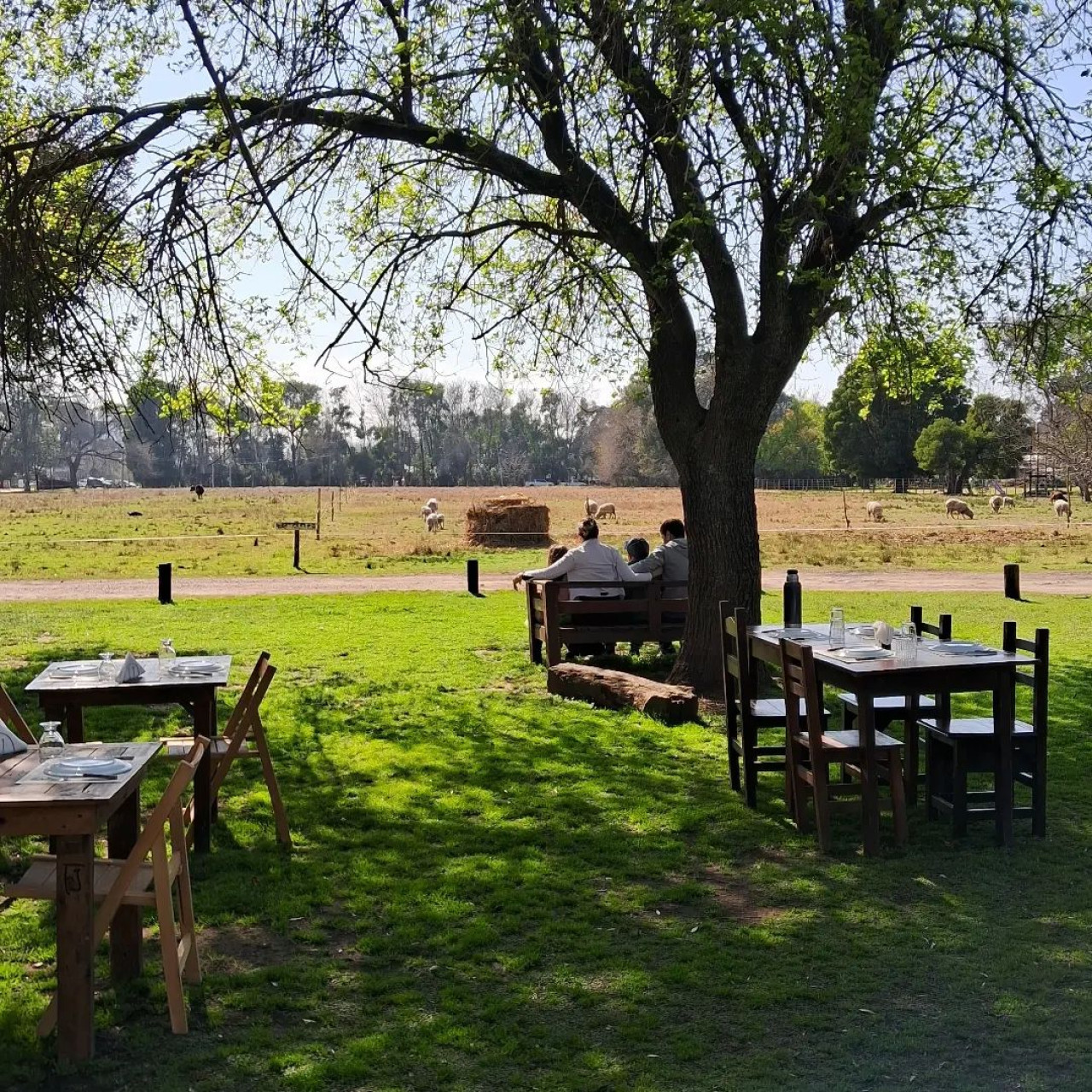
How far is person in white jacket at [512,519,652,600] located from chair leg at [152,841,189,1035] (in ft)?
26.5

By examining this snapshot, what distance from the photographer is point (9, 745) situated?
500 centimetres

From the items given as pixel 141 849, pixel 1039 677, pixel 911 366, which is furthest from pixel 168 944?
pixel 911 366

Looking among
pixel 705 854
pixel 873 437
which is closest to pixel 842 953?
pixel 705 854

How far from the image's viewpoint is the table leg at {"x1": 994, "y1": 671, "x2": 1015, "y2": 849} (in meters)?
6.68

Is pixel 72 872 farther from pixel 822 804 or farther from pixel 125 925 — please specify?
pixel 822 804

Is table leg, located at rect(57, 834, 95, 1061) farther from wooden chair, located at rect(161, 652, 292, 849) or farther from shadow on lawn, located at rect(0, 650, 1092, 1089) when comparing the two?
wooden chair, located at rect(161, 652, 292, 849)

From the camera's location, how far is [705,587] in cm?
1113

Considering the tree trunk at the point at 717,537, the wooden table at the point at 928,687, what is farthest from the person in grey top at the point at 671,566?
the wooden table at the point at 928,687

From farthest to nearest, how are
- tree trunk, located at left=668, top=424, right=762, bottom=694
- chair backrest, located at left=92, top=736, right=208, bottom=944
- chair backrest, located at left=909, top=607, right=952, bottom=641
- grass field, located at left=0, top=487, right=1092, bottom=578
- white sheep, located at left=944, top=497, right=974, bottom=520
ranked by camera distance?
white sheep, located at left=944, top=497, right=974, bottom=520, grass field, located at left=0, top=487, right=1092, bottom=578, tree trunk, located at left=668, top=424, right=762, bottom=694, chair backrest, located at left=909, top=607, right=952, bottom=641, chair backrest, located at left=92, top=736, right=208, bottom=944

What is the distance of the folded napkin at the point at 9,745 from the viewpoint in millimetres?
4953

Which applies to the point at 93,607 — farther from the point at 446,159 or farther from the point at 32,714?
Answer: the point at 446,159

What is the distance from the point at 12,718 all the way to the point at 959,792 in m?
4.85

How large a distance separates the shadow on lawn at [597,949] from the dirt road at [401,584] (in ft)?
41.5

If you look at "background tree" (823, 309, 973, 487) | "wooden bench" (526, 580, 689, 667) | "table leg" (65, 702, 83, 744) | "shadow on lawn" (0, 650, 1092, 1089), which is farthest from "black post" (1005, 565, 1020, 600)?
"table leg" (65, 702, 83, 744)
